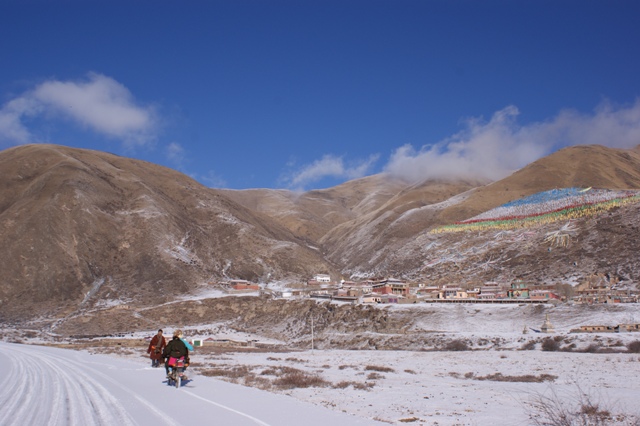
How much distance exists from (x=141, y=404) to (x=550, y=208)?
113223mm

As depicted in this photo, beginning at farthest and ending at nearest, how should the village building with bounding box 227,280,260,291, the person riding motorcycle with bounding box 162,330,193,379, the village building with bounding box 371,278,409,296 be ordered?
1. the village building with bounding box 227,280,260,291
2. the village building with bounding box 371,278,409,296
3. the person riding motorcycle with bounding box 162,330,193,379

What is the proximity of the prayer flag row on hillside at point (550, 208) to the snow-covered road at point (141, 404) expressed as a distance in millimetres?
91071

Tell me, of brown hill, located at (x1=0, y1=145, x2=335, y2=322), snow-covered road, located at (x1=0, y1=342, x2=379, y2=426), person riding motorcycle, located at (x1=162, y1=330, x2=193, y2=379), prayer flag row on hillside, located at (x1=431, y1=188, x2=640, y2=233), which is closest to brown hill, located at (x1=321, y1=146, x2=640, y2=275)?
prayer flag row on hillside, located at (x1=431, y1=188, x2=640, y2=233)

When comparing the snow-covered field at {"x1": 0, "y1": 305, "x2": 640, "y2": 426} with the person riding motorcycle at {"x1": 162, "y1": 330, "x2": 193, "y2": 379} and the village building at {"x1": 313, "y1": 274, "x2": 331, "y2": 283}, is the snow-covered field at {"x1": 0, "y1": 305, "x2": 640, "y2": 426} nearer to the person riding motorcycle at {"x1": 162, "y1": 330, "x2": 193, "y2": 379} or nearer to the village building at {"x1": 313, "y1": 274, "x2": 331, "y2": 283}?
the person riding motorcycle at {"x1": 162, "y1": 330, "x2": 193, "y2": 379}

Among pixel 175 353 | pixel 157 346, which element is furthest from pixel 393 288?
pixel 175 353

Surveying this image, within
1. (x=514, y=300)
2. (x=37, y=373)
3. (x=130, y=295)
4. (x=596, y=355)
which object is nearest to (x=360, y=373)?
(x=37, y=373)

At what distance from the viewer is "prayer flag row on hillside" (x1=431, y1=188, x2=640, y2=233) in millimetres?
94875

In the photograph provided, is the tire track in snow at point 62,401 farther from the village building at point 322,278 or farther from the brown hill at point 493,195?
the brown hill at point 493,195

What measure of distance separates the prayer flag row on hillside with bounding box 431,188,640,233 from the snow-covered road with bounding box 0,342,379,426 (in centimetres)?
9107

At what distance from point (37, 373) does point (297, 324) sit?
168 ft

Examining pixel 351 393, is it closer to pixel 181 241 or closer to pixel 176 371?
pixel 176 371

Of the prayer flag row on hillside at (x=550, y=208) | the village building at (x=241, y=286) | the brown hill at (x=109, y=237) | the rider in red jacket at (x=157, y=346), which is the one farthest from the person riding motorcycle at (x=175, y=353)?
the prayer flag row on hillside at (x=550, y=208)

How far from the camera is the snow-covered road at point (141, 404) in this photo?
443 inches

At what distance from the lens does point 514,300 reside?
59.9m
